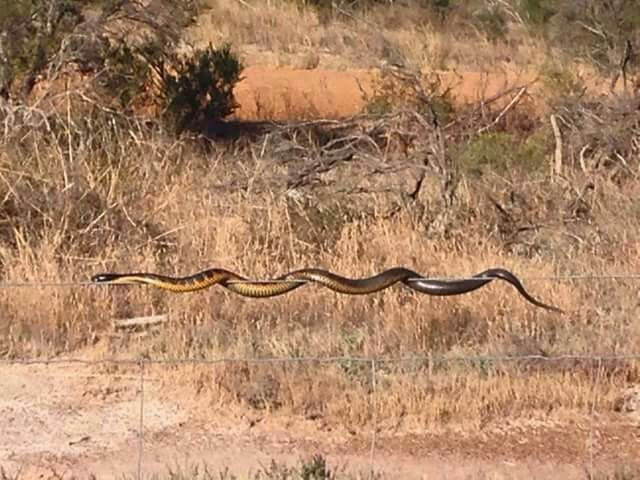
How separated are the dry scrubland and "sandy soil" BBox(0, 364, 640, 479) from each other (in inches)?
5.8

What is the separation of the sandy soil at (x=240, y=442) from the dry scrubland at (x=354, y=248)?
5.8 inches

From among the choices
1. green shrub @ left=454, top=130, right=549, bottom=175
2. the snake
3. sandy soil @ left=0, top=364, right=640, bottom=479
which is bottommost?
sandy soil @ left=0, top=364, right=640, bottom=479

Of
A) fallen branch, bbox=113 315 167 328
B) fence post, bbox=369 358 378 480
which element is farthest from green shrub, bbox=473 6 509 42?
fence post, bbox=369 358 378 480

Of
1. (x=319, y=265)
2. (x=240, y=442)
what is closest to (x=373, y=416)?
(x=240, y=442)

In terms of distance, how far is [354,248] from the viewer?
9.20m

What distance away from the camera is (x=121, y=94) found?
14016 millimetres

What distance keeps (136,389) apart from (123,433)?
21.3 inches

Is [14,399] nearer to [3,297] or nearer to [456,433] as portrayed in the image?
[3,297]

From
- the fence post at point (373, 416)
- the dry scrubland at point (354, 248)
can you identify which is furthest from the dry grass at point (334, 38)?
the fence post at point (373, 416)

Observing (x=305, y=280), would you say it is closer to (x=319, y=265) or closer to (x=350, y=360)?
(x=350, y=360)

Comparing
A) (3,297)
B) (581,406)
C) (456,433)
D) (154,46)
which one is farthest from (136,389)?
(154,46)

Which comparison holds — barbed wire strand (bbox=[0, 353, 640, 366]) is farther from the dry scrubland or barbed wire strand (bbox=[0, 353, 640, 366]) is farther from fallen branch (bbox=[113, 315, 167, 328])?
fallen branch (bbox=[113, 315, 167, 328])

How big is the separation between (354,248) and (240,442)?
103 inches

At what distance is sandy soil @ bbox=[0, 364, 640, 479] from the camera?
259 inches
